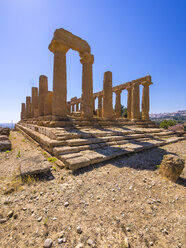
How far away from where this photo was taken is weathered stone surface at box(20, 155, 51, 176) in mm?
3178

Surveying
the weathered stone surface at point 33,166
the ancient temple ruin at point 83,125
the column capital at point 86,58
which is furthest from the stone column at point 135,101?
the weathered stone surface at point 33,166

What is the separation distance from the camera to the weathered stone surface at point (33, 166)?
3.18m

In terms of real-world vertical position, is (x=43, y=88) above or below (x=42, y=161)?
above

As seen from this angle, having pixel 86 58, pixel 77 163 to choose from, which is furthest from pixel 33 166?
pixel 86 58

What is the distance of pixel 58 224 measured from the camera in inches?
75.9

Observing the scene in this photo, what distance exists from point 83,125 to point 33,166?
6123 millimetres

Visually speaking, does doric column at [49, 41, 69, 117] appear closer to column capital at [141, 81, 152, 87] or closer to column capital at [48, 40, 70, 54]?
column capital at [48, 40, 70, 54]

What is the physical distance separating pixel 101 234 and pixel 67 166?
234cm

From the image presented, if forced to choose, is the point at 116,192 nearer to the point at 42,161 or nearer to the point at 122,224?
the point at 122,224

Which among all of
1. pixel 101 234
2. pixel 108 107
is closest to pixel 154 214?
pixel 101 234

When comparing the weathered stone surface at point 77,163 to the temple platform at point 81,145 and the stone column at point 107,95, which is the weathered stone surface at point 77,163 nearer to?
the temple platform at point 81,145

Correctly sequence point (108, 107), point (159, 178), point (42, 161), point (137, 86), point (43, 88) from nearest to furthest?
point (159, 178), point (42, 161), point (108, 107), point (43, 88), point (137, 86)

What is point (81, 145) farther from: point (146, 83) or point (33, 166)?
point (146, 83)

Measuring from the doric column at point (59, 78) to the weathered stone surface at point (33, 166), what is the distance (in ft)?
18.8
